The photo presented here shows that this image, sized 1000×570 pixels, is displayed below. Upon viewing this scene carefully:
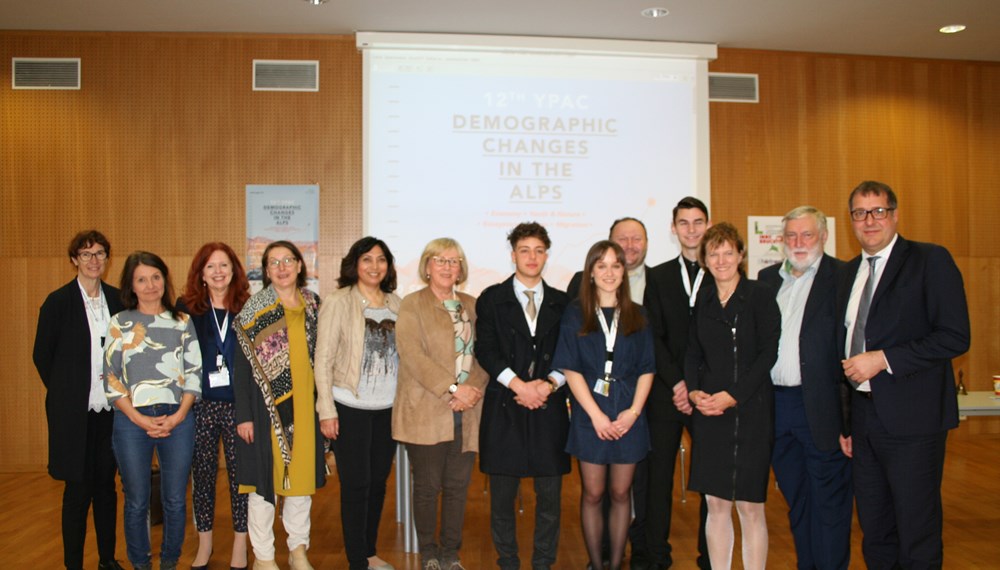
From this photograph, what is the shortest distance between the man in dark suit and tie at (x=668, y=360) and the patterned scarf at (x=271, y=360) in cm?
172

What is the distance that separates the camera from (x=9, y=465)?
18.7 ft

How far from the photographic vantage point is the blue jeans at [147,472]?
126 inches

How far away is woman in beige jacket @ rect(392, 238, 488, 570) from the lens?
319cm

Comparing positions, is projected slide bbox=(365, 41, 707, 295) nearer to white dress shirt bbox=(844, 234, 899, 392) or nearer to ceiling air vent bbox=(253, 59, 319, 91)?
ceiling air vent bbox=(253, 59, 319, 91)

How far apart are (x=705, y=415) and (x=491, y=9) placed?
145 inches

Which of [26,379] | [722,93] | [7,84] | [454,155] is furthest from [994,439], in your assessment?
[7,84]

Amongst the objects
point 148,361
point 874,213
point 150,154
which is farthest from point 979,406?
point 150,154

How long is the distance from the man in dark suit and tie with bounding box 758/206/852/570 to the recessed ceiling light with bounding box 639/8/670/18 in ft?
9.34

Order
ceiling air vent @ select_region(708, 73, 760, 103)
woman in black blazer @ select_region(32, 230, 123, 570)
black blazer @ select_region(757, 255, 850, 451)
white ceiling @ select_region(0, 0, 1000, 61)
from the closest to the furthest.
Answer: black blazer @ select_region(757, 255, 850, 451) < woman in black blazer @ select_region(32, 230, 123, 570) < white ceiling @ select_region(0, 0, 1000, 61) < ceiling air vent @ select_region(708, 73, 760, 103)

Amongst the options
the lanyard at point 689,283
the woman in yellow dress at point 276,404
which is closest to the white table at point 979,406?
the lanyard at point 689,283

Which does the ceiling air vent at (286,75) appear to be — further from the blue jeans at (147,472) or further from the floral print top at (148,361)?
the blue jeans at (147,472)

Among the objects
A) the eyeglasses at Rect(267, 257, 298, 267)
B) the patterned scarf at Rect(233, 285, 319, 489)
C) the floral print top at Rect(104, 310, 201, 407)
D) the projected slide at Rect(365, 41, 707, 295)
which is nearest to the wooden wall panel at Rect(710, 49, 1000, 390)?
the projected slide at Rect(365, 41, 707, 295)

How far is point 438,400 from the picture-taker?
3.21 meters

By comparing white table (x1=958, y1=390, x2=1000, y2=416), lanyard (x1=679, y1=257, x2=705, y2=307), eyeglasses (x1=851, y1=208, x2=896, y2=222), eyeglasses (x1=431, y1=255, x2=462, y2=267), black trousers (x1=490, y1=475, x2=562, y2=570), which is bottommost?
black trousers (x1=490, y1=475, x2=562, y2=570)
